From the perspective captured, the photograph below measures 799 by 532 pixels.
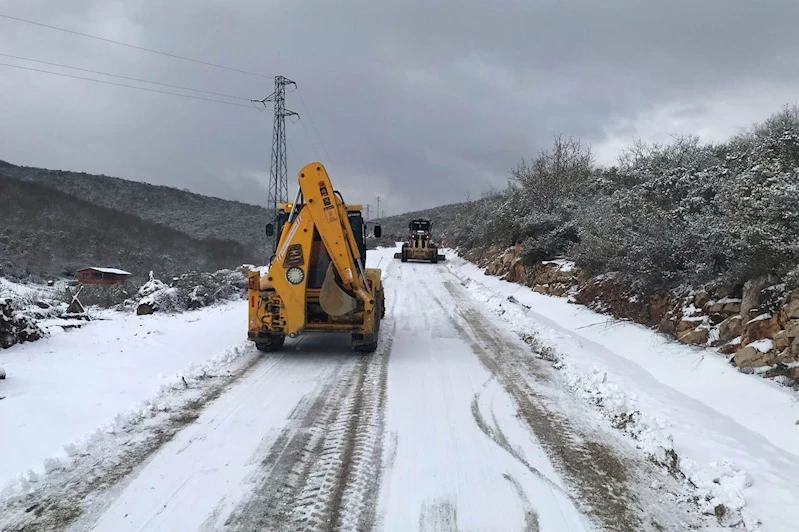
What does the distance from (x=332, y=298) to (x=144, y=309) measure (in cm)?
571

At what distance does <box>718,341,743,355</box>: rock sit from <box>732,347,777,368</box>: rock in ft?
0.78

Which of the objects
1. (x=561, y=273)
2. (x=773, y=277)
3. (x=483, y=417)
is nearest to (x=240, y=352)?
(x=483, y=417)

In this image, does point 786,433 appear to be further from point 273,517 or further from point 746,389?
point 273,517

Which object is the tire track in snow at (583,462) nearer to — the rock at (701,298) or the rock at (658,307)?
the rock at (701,298)

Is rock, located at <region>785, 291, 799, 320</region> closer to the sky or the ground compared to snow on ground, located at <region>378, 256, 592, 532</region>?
closer to the sky

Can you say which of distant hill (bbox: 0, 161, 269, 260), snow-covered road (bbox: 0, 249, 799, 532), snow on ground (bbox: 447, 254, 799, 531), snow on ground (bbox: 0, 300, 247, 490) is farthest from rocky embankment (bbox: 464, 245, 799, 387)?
distant hill (bbox: 0, 161, 269, 260)

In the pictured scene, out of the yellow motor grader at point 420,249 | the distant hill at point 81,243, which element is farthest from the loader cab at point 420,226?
the distant hill at point 81,243

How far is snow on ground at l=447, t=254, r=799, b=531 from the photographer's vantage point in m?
4.13

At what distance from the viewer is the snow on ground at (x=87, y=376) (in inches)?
188

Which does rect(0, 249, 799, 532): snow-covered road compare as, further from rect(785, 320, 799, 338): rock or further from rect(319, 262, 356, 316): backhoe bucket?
rect(319, 262, 356, 316): backhoe bucket

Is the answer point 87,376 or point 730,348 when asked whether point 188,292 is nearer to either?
point 87,376

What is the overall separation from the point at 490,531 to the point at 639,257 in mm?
7858

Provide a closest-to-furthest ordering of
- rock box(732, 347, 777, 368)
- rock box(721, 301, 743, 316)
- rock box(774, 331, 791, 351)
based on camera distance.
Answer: rock box(774, 331, 791, 351), rock box(732, 347, 777, 368), rock box(721, 301, 743, 316)

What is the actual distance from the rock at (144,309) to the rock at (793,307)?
1178 centimetres
